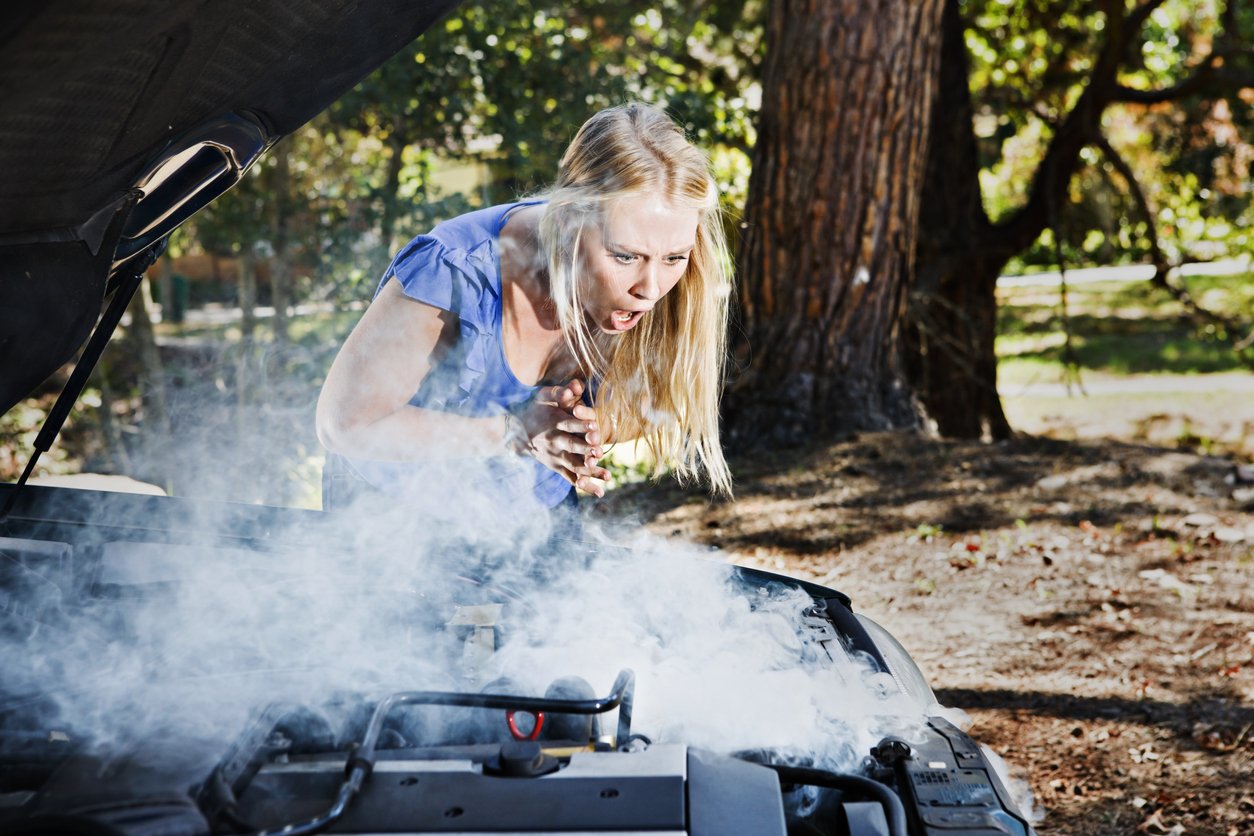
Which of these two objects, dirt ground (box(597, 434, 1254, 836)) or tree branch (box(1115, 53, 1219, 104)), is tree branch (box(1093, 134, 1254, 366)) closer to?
tree branch (box(1115, 53, 1219, 104))

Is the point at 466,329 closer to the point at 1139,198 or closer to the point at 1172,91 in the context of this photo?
the point at 1139,198

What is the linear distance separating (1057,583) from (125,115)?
3.94m

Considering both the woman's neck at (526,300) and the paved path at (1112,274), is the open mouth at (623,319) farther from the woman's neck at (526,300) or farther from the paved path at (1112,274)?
the paved path at (1112,274)

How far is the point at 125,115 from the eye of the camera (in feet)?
5.37

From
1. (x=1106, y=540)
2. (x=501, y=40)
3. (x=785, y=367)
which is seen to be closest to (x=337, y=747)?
(x=1106, y=540)

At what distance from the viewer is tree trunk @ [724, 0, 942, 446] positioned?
19.6ft

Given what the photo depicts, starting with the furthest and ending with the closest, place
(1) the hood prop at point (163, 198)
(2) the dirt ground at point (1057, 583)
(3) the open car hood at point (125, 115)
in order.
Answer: (2) the dirt ground at point (1057, 583) < (1) the hood prop at point (163, 198) < (3) the open car hood at point (125, 115)

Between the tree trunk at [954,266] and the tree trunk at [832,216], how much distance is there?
1.82 m

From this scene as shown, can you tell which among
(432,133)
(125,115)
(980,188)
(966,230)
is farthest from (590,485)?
(980,188)

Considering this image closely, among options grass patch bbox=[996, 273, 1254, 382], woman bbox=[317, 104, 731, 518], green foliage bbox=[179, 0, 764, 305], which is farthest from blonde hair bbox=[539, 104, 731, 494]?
grass patch bbox=[996, 273, 1254, 382]

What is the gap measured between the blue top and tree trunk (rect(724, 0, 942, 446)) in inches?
138

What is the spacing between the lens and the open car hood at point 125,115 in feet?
4.59

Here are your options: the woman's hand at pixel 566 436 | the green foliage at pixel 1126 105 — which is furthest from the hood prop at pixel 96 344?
the green foliage at pixel 1126 105

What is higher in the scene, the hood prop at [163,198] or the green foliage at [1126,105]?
the green foliage at [1126,105]
